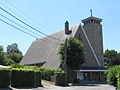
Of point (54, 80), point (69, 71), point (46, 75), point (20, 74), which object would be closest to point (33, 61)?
point (69, 71)

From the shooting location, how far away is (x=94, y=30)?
57562 millimetres

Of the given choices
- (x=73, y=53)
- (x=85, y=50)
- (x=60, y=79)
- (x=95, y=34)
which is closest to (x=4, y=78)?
(x=60, y=79)

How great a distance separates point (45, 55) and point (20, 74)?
90.7ft

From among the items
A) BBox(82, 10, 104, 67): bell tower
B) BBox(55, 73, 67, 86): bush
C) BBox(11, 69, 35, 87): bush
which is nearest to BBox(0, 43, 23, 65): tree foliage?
BBox(82, 10, 104, 67): bell tower

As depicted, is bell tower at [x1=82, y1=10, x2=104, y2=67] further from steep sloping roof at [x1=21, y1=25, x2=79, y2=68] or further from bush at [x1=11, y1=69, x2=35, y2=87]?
bush at [x1=11, y1=69, x2=35, y2=87]

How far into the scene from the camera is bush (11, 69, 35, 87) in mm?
25672

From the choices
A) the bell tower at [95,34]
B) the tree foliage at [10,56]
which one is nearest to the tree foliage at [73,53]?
the bell tower at [95,34]

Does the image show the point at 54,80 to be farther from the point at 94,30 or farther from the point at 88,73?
the point at 94,30

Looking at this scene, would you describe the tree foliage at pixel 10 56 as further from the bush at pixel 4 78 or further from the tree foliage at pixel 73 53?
the bush at pixel 4 78

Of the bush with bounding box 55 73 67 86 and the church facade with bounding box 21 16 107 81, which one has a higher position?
the church facade with bounding box 21 16 107 81

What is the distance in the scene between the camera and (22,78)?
26.5 metres

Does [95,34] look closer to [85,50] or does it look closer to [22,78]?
[85,50]

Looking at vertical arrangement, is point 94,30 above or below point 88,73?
above

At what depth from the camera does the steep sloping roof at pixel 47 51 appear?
49244mm
